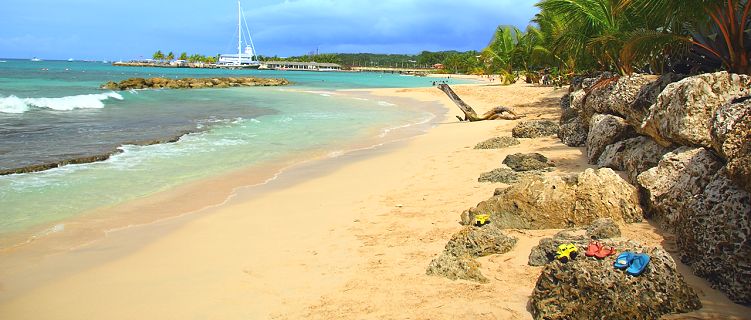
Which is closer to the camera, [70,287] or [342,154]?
[70,287]

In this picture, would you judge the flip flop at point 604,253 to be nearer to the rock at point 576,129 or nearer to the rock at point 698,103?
the rock at point 698,103

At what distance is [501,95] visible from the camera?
1217 inches

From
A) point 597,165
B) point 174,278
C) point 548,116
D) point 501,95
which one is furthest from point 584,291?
point 501,95

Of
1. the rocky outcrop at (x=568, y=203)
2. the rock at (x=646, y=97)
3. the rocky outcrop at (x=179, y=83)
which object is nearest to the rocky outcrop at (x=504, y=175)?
the rock at (x=646, y=97)

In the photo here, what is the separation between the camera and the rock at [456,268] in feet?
14.6

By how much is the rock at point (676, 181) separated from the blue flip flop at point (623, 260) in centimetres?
110

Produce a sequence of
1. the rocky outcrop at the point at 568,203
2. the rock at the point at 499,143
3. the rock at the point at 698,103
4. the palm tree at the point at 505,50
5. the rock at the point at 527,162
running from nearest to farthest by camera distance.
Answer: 1. the rock at the point at 698,103
2. the rocky outcrop at the point at 568,203
3. the rock at the point at 527,162
4. the rock at the point at 499,143
5. the palm tree at the point at 505,50

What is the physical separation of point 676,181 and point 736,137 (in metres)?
1.29

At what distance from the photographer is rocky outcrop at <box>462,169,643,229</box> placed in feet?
18.1

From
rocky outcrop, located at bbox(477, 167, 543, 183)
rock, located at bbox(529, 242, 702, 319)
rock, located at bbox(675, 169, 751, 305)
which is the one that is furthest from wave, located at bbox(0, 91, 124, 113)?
rock, located at bbox(675, 169, 751, 305)

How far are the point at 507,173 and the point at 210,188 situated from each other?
4675 mm

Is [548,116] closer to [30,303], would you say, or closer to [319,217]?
[319,217]

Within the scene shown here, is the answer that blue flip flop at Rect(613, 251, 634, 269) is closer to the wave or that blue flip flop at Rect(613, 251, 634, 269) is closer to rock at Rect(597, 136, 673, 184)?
rock at Rect(597, 136, 673, 184)

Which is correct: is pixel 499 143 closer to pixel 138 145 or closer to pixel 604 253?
pixel 604 253
